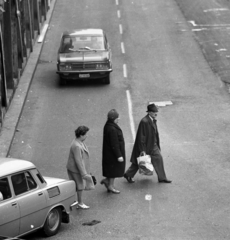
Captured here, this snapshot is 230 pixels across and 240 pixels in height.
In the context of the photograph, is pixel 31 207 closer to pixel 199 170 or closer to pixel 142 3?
pixel 199 170

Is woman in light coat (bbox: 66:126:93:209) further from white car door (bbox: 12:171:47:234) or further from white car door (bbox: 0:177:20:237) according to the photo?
white car door (bbox: 0:177:20:237)

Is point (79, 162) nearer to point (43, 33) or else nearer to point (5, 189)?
point (5, 189)

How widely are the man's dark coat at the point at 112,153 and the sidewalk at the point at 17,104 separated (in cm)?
440

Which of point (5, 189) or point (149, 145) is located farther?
point (149, 145)

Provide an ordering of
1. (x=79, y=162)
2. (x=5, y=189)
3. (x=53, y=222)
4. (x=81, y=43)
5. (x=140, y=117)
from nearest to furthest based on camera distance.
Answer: (x=5, y=189), (x=53, y=222), (x=79, y=162), (x=140, y=117), (x=81, y=43)

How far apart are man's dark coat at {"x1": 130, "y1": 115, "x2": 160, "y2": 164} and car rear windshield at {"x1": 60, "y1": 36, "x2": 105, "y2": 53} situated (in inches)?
437

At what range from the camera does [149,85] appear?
81.3 ft

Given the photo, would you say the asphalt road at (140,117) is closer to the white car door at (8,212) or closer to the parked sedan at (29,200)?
the parked sedan at (29,200)

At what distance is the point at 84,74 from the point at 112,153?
11.2m

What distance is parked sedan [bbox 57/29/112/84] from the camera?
24500 millimetres

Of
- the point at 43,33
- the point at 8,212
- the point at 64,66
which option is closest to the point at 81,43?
the point at 64,66

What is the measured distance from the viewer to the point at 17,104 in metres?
22.4

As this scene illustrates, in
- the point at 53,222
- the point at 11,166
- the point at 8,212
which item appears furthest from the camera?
the point at 53,222

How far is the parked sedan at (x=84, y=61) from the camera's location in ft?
80.4
